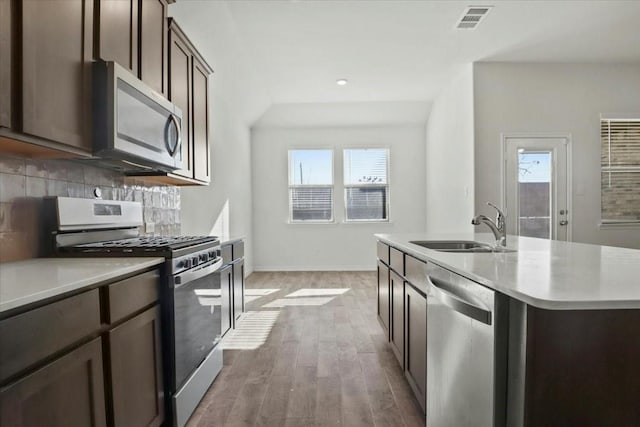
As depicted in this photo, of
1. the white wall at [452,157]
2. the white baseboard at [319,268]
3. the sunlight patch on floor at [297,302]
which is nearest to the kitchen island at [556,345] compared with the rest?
the sunlight patch on floor at [297,302]

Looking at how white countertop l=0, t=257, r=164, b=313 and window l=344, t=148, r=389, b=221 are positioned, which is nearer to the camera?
white countertop l=0, t=257, r=164, b=313

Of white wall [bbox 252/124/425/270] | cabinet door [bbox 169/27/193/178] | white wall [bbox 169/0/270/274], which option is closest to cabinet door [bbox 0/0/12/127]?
cabinet door [bbox 169/27/193/178]

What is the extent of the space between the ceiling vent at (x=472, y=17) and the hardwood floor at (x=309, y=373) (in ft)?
9.35

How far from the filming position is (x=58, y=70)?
53.4 inches

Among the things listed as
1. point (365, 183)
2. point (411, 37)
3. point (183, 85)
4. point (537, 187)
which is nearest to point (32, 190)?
point (183, 85)

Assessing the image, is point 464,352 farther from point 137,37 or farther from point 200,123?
point 200,123

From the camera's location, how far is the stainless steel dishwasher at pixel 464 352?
999 millimetres

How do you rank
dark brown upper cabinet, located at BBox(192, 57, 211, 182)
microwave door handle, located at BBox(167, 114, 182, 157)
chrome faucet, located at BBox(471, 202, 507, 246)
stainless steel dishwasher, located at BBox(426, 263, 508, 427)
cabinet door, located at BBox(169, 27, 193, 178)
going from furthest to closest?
dark brown upper cabinet, located at BBox(192, 57, 211, 182)
cabinet door, located at BBox(169, 27, 193, 178)
microwave door handle, located at BBox(167, 114, 182, 157)
chrome faucet, located at BBox(471, 202, 507, 246)
stainless steel dishwasher, located at BBox(426, 263, 508, 427)

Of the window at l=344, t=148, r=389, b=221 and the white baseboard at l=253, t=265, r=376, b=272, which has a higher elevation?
the window at l=344, t=148, r=389, b=221

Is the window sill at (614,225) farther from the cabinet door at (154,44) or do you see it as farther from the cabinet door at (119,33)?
the cabinet door at (119,33)

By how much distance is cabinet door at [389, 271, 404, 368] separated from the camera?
224 centimetres

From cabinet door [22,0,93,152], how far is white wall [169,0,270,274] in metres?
1.45

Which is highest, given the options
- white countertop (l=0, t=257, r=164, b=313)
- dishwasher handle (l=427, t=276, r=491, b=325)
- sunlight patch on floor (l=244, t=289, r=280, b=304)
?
white countertop (l=0, t=257, r=164, b=313)

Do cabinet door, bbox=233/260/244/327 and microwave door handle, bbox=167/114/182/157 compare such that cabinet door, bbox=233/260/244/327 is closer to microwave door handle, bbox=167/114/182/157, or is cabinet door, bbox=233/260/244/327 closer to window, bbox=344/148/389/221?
microwave door handle, bbox=167/114/182/157
